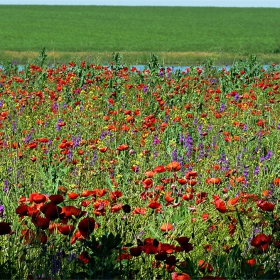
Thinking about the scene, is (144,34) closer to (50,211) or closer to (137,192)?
(137,192)

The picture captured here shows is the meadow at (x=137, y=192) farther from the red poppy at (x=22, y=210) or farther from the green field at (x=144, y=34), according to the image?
the green field at (x=144, y=34)

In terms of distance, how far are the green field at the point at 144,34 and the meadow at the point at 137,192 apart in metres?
20.1

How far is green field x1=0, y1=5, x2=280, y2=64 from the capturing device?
1344 inches

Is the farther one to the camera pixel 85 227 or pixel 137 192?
pixel 137 192

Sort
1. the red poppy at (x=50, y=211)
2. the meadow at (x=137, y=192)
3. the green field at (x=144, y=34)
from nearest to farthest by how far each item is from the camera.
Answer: the red poppy at (x=50, y=211) < the meadow at (x=137, y=192) < the green field at (x=144, y=34)

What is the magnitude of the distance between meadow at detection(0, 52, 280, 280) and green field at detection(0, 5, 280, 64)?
65.9 feet

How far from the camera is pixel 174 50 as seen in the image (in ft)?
127

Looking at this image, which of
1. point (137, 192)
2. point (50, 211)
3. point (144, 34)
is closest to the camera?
point (50, 211)

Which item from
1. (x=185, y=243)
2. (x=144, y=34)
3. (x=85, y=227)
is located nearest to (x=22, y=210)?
(x=85, y=227)

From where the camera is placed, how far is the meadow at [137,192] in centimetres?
274

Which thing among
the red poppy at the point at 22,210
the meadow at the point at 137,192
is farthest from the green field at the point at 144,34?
the red poppy at the point at 22,210

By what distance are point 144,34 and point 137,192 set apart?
45.2m

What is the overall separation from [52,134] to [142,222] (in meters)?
2.71

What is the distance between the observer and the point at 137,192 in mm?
Answer: 4188
